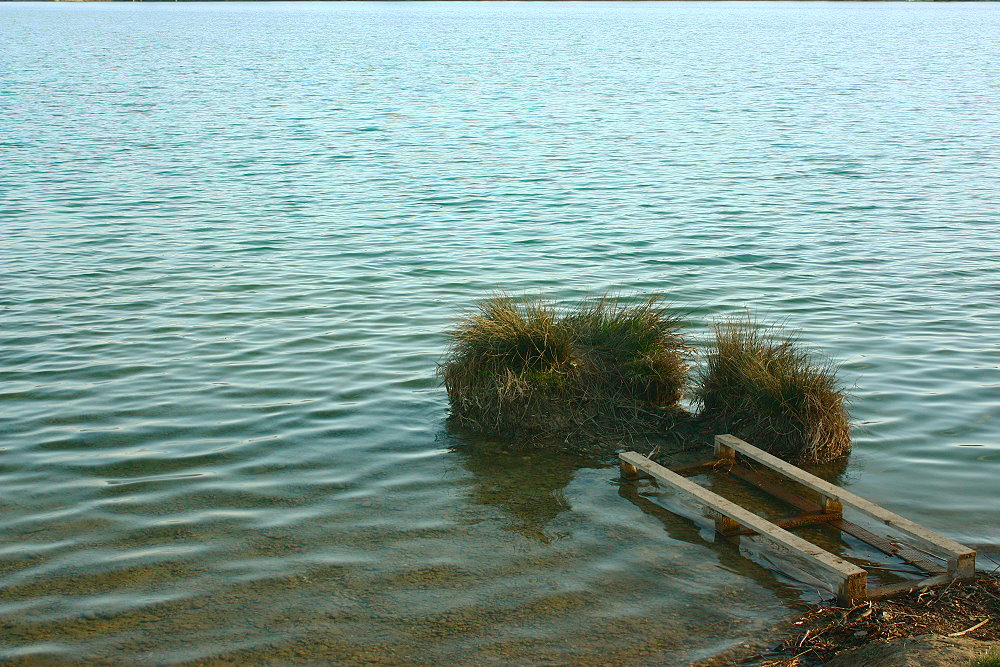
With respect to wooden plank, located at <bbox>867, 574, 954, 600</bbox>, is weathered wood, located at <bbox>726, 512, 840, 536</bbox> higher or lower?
higher

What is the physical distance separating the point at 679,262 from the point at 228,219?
21.8 feet

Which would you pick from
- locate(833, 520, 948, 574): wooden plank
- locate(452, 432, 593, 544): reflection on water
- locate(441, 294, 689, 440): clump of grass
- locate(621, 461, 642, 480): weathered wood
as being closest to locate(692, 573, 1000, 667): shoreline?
locate(833, 520, 948, 574): wooden plank

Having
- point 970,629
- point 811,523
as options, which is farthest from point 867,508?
point 970,629

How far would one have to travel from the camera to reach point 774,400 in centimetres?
699

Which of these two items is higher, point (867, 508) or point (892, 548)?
point (867, 508)

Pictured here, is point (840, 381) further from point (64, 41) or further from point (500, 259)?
point (64, 41)

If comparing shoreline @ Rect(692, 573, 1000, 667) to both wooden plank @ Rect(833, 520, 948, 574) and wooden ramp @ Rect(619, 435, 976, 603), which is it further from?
wooden plank @ Rect(833, 520, 948, 574)

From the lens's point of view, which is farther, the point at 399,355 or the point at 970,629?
the point at 399,355

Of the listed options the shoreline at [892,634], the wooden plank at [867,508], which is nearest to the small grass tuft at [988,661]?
the shoreline at [892,634]

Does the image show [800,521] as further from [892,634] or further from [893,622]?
[892,634]

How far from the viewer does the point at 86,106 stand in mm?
28906

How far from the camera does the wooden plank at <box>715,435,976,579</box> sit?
202 inches

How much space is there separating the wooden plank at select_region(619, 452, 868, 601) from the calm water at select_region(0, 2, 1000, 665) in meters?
0.21

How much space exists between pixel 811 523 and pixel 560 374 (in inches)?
81.0
